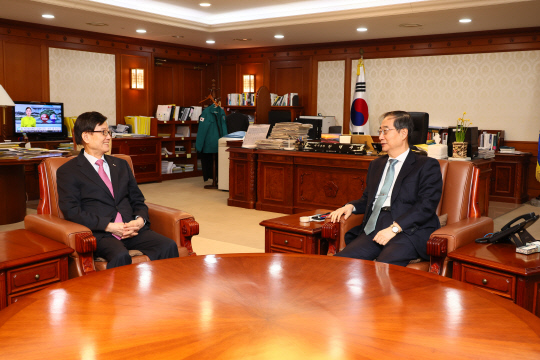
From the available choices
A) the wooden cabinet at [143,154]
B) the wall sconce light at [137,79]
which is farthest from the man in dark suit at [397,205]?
the wall sconce light at [137,79]

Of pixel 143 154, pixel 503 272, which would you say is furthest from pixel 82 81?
pixel 503 272

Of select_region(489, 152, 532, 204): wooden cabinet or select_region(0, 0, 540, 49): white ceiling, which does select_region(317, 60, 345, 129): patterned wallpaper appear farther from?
select_region(489, 152, 532, 204): wooden cabinet

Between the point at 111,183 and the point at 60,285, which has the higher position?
the point at 111,183

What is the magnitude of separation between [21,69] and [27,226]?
5738mm

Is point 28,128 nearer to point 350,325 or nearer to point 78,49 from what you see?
point 78,49

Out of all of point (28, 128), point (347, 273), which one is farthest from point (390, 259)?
point (28, 128)

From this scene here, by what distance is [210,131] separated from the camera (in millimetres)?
8297

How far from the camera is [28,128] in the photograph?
7570 millimetres

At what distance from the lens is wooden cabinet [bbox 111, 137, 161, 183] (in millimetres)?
8609

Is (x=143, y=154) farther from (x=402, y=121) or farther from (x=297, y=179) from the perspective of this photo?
(x=402, y=121)

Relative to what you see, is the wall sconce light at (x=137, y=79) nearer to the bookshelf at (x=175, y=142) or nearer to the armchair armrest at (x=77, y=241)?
the bookshelf at (x=175, y=142)

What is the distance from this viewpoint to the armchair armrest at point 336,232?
3.14 meters

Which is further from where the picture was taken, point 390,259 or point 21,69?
point 21,69

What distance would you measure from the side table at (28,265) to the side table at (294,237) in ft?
4.15
